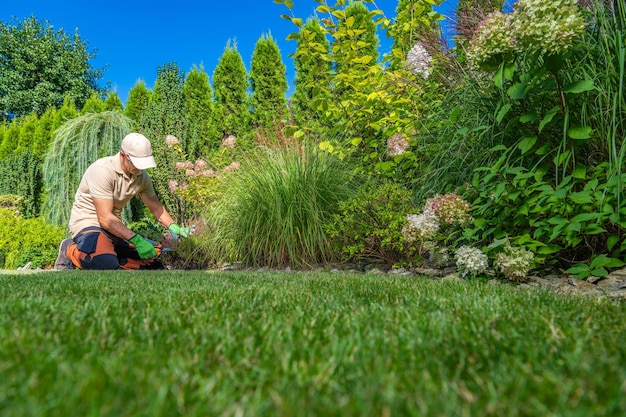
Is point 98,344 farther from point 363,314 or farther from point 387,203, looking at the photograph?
point 387,203

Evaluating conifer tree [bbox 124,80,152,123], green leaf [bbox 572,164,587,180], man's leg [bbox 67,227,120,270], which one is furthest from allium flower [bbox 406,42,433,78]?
conifer tree [bbox 124,80,152,123]

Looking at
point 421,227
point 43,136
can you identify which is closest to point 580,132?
point 421,227

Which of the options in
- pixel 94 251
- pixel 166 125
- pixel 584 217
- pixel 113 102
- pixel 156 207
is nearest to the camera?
pixel 584 217

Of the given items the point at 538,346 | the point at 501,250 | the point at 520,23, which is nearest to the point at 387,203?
the point at 501,250

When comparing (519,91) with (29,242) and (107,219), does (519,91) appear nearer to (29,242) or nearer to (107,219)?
(107,219)

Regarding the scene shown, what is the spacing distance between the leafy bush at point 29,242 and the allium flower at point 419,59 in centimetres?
727

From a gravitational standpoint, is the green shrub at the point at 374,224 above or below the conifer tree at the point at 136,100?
below

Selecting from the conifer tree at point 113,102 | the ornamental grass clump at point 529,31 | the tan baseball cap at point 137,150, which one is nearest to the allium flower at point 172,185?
the tan baseball cap at point 137,150

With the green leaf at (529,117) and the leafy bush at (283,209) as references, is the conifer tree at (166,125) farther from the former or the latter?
the green leaf at (529,117)

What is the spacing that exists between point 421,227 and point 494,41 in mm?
Result: 1440

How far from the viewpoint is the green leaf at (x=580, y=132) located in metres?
2.53

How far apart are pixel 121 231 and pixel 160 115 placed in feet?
16.1

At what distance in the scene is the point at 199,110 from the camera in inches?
378

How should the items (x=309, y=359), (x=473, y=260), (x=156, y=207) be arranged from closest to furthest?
(x=309, y=359) → (x=473, y=260) → (x=156, y=207)
